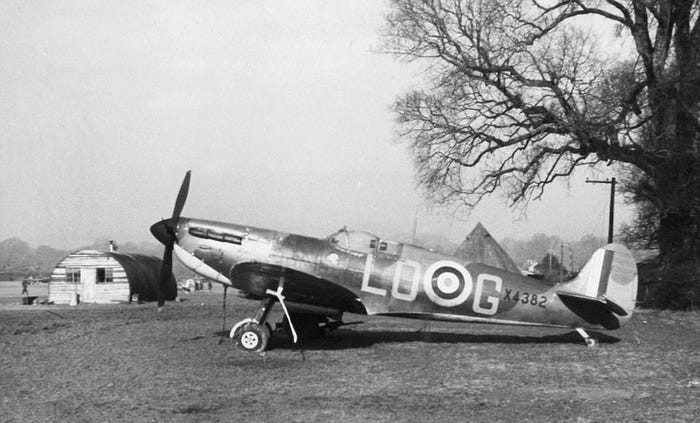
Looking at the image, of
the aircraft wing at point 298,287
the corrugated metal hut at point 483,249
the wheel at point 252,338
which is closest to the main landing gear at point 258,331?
the wheel at point 252,338

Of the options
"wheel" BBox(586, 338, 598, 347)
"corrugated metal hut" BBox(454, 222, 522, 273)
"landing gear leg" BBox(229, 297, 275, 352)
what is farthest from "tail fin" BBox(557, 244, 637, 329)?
"landing gear leg" BBox(229, 297, 275, 352)

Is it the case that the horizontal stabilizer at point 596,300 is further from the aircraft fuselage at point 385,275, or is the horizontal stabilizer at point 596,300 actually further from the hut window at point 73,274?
the hut window at point 73,274

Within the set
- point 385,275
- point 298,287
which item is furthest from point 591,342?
point 298,287

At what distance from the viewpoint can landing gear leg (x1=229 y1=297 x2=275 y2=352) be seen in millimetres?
10523

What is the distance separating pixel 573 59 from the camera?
790 inches

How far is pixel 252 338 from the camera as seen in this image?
10.5m

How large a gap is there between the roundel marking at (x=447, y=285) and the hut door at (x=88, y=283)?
65.5 feet

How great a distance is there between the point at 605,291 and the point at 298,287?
17.7 ft

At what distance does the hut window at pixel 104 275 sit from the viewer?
2697 cm

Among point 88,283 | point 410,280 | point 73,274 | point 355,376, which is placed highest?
point 410,280

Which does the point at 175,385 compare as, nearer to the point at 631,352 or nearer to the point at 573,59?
the point at 631,352

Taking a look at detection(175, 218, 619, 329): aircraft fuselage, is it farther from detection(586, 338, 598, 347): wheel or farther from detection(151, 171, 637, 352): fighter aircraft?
detection(586, 338, 598, 347): wheel

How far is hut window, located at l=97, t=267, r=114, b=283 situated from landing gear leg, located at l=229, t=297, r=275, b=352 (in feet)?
59.4

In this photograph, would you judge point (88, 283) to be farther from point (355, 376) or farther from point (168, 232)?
point (355, 376)
